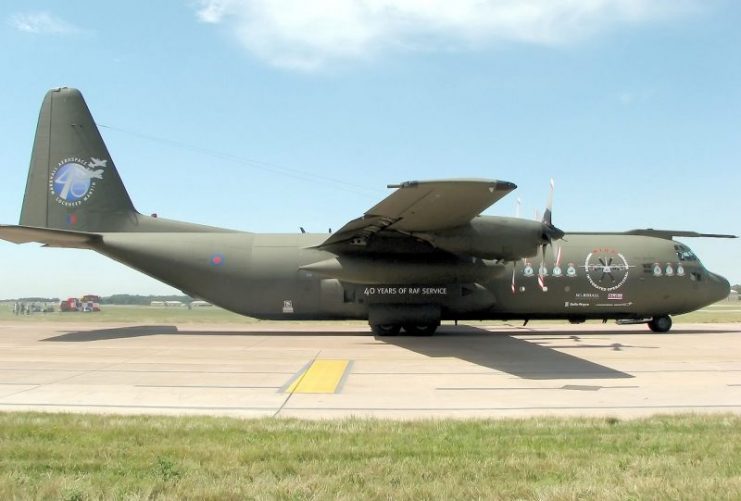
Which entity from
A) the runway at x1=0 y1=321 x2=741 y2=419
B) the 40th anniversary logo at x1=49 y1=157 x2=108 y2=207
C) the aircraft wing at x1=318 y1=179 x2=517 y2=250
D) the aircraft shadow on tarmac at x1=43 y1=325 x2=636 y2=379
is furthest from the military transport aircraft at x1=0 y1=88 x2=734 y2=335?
the runway at x1=0 y1=321 x2=741 y2=419

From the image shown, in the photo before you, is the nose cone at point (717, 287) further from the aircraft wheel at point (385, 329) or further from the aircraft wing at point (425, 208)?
the aircraft wheel at point (385, 329)

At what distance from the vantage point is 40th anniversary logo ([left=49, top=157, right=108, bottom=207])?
22.3 meters

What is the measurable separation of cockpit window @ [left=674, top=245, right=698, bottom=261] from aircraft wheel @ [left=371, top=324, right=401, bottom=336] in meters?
10.9

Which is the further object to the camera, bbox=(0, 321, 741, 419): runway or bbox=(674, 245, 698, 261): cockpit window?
bbox=(674, 245, 698, 261): cockpit window

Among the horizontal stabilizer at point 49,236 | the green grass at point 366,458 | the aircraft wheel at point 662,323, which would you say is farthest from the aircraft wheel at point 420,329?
the green grass at point 366,458

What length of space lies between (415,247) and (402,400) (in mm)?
10777

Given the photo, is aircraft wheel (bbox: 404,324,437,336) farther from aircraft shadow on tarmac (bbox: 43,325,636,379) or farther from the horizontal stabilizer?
the horizontal stabilizer

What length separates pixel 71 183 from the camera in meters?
22.4

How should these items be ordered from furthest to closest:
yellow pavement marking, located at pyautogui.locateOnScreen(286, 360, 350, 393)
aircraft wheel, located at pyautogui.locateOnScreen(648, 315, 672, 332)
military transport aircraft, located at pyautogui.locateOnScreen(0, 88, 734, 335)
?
aircraft wheel, located at pyautogui.locateOnScreen(648, 315, 672, 332), military transport aircraft, located at pyautogui.locateOnScreen(0, 88, 734, 335), yellow pavement marking, located at pyautogui.locateOnScreen(286, 360, 350, 393)

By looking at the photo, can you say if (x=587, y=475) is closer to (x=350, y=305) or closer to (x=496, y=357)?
(x=496, y=357)

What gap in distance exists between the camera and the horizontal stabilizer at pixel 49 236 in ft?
61.3

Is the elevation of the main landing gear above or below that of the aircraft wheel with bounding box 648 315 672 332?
below

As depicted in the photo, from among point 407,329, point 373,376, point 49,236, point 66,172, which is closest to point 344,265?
point 407,329

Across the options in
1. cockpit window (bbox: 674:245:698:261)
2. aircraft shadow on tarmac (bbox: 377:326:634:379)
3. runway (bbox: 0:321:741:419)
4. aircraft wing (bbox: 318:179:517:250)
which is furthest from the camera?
cockpit window (bbox: 674:245:698:261)
